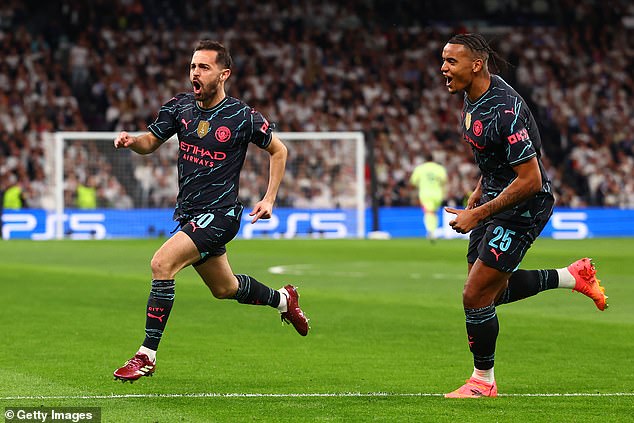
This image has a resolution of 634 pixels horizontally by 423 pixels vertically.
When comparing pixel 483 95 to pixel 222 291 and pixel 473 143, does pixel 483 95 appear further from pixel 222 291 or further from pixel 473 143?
pixel 222 291

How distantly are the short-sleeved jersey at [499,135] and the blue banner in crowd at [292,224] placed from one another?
2360 cm

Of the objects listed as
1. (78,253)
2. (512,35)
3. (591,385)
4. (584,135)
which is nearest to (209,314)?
(591,385)

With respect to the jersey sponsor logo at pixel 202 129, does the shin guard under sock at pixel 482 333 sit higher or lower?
lower

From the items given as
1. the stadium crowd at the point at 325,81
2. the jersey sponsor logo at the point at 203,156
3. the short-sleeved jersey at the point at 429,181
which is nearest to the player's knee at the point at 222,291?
the jersey sponsor logo at the point at 203,156

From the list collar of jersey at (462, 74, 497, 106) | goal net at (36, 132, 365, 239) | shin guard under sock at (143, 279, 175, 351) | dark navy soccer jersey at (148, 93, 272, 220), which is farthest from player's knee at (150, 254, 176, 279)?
goal net at (36, 132, 365, 239)

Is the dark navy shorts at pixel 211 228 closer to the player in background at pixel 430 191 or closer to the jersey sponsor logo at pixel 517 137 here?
the jersey sponsor logo at pixel 517 137

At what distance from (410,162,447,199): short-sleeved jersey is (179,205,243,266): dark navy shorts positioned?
74.1 feet

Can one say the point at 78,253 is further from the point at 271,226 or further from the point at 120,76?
the point at 120,76

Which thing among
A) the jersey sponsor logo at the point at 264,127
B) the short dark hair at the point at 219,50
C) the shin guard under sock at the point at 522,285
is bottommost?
the shin guard under sock at the point at 522,285

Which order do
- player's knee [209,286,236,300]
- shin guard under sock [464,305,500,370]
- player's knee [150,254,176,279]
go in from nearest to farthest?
shin guard under sock [464,305,500,370]
player's knee [150,254,176,279]
player's knee [209,286,236,300]

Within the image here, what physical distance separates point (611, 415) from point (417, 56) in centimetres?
3571

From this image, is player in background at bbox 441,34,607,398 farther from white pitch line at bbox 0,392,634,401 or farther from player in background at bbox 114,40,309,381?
player in background at bbox 114,40,309,381

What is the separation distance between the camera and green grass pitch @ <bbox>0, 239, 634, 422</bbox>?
24.9 ft

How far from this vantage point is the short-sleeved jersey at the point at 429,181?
31.2 m
